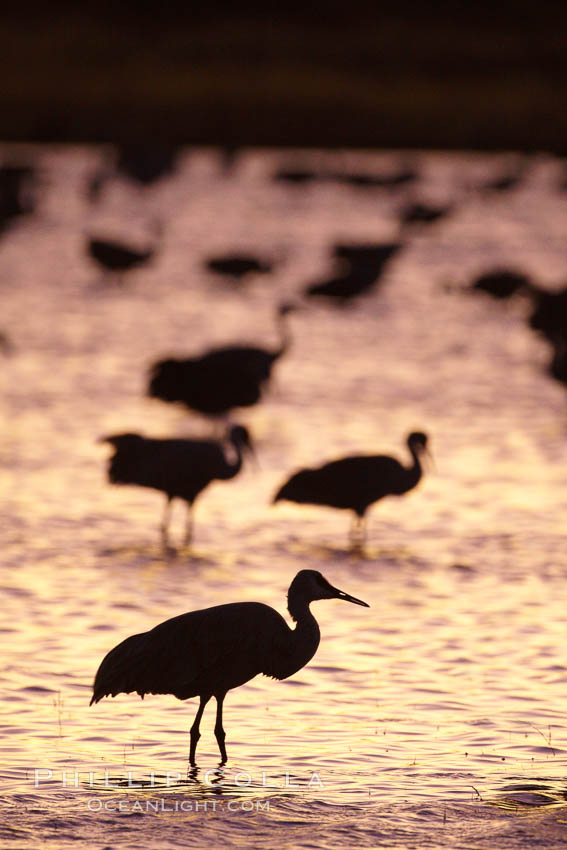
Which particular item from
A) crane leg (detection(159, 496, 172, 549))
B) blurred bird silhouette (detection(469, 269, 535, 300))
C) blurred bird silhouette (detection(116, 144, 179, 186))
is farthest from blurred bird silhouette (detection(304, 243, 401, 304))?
blurred bird silhouette (detection(116, 144, 179, 186))

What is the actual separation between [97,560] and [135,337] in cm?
Answer: 1597

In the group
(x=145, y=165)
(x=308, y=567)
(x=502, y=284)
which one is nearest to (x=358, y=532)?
(x=308, y=567)

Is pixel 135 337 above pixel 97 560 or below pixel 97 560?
above

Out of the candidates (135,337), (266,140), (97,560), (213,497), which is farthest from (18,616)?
(266,140)

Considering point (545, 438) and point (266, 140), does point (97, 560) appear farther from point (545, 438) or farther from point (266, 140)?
point (266, 140)

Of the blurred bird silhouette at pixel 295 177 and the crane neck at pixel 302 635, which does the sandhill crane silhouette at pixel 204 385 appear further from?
the blurred bird silhouette at pixel 295 177

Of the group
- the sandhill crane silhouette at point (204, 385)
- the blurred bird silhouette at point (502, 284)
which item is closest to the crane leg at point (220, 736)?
the sandhill crane silhouette at point (204, 385)

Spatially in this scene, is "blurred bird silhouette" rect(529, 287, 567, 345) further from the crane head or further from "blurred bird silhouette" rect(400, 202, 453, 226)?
"blurred bird silhouette" rect(400, 202, 453, 226)

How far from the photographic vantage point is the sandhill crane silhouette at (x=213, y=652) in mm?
9516

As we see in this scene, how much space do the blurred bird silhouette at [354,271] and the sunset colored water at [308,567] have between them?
20.3 inches

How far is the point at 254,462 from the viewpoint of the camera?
18172mm

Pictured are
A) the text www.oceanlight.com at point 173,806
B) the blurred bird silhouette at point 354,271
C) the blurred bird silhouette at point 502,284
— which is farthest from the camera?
the blurred bird silhouette at point 502,284

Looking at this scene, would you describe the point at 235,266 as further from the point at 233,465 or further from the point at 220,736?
the point at 220,736

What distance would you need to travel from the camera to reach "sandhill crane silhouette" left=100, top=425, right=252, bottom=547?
16.0m
